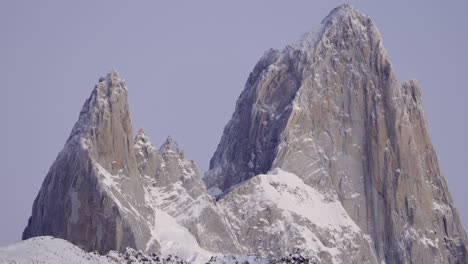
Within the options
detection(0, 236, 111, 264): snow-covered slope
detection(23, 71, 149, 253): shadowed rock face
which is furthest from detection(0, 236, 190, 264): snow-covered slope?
detection(23, 71, 149, 253): shadowed rock face

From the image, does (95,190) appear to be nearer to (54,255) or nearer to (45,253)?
(54,255)

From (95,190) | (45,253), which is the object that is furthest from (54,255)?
(95,190)

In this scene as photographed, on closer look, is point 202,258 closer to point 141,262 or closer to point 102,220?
point 102,220

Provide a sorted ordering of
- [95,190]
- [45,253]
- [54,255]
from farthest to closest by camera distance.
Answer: [95,190] < [54,255] < [45,253]

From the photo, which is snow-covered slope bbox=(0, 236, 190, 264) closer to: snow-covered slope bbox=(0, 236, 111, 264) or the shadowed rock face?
snow-covered slope bbox=(0, 236, 111, 264)

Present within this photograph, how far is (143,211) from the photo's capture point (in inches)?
7820

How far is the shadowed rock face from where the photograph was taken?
194 m

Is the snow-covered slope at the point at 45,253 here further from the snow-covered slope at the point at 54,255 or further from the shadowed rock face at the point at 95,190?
the shadowed rock face at the point at 95,190

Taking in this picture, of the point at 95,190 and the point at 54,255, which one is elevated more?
the point at 95,190

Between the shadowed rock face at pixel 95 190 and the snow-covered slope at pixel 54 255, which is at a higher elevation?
the shadowed rock face at pixel 95 190

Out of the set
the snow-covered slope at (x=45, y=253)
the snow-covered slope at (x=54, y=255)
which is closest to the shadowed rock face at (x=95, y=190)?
the snow-covered slope at (x=54, y=255)

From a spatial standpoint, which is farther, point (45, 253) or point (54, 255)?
point (54, 255)

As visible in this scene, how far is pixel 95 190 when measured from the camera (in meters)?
194

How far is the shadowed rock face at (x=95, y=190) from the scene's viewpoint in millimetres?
193500
